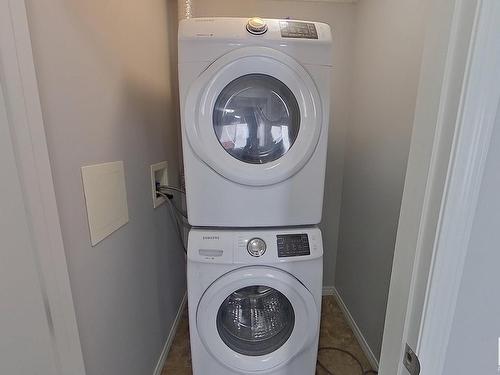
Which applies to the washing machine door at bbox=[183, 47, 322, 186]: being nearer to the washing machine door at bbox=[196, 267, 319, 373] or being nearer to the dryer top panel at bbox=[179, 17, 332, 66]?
the dryer top panel at bbox=[179, 17, 332, 66]

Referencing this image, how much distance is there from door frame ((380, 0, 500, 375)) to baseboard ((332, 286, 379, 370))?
4.40ft

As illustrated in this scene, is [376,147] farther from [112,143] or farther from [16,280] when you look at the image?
[16,280]

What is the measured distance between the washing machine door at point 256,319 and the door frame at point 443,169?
0.70 metres

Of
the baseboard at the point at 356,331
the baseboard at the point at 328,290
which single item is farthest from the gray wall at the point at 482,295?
the baseboard at the point at 328,290

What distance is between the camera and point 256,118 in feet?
4.00

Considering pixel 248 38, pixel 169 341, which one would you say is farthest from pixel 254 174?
pixel 169 341

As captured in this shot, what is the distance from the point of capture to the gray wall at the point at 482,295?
43 cm

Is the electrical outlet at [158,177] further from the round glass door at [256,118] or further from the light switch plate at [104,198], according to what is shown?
the round glass door at [256,118]

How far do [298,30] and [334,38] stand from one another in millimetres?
962

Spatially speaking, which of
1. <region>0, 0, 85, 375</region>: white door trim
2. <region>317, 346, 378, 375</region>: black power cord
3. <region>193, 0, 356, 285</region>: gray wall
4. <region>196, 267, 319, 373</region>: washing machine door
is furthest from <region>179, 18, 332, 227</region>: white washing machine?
<region>317, 346, 378, 375</region>: black power cord

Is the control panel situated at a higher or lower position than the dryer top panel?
lower

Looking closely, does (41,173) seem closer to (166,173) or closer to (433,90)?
(433,90)

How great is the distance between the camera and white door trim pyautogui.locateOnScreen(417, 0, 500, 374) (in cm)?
37

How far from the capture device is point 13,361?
1.89 feet
